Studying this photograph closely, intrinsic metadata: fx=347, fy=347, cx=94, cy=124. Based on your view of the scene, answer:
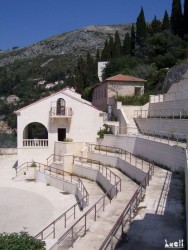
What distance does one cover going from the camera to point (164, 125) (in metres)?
27.3

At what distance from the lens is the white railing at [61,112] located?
32.8m

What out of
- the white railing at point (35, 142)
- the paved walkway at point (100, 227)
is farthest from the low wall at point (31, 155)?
the paved walkway at point (100, 227)

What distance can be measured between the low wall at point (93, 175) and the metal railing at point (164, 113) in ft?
24.6

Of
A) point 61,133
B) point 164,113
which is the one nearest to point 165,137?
point 164,113

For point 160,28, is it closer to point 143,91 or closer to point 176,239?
point 143,91

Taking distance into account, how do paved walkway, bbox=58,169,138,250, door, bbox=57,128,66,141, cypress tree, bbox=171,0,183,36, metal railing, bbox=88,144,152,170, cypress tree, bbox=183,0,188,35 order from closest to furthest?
paved walkway, bbox=58,169,138,250
metal railing, bbox=88,144,152,170
door, bbox=57,128,66,141
cypress tree, bbox=183,0,188,35
cypress tree, bbox=171,0,183,36

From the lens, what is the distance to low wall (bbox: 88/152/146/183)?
20.3 m

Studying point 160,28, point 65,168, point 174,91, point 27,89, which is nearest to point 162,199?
point 65,168

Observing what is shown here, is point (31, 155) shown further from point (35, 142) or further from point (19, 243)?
point (19, 243)

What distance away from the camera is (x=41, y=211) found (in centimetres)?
2052

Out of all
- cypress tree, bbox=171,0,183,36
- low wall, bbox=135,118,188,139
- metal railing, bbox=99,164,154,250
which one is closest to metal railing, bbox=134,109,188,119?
low wall, bbox=135,118,188,139

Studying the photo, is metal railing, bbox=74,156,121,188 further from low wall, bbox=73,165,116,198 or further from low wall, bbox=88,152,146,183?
low wall, bbox=88,152,146,183

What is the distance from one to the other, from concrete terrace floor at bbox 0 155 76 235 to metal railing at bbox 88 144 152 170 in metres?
4.79

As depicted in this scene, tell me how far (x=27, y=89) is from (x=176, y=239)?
Result: 129m
